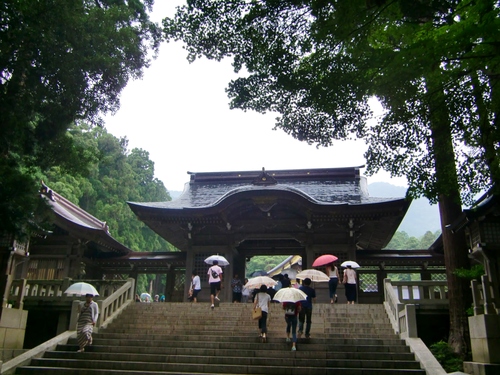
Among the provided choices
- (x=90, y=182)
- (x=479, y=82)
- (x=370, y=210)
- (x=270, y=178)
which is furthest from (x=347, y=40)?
(x=90, y=182)

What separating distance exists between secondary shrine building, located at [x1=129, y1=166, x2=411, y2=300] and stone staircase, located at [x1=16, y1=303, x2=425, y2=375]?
14.7 feet

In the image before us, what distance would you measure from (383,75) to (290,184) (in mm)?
14093

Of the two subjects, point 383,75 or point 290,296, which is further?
point 290,296

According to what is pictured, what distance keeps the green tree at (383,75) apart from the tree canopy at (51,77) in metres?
2.05

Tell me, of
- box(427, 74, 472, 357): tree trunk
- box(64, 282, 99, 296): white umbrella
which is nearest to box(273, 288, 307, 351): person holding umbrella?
box(427, 74, 472, 357): tree trunk

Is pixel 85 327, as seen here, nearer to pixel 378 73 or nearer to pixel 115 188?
pixel 378 73

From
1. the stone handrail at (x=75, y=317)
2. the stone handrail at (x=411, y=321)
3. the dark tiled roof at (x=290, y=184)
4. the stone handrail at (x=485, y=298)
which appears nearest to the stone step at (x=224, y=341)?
the stone handrail at (x=411, y=321)

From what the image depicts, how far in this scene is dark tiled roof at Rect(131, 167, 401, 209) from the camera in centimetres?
1811

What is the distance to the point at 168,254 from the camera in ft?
62.1

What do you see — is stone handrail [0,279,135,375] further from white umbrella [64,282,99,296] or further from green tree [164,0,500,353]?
green tree [164,0,500,353]

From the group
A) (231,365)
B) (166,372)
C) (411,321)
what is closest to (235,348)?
(231,365)

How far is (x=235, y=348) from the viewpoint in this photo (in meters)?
9.25

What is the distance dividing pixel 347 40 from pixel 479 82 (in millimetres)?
1995

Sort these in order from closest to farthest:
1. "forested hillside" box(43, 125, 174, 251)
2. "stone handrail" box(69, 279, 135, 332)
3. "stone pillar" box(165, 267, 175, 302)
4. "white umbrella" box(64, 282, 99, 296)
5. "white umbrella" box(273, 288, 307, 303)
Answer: "white umbrella" box(273, 288, 307, 303) → "stone handrail" box(69, 279, 135, 332) → "white umbrella" box(64, 282, 99, 296) → "stone pillar" box(165, 267, 175, 302) → "forested hillside" box(43, 125, 174, 251)
